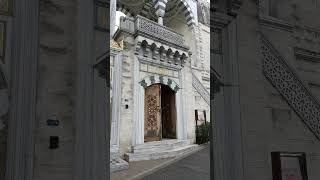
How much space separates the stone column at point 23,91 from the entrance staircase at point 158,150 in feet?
20.2

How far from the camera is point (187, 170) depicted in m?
6.92

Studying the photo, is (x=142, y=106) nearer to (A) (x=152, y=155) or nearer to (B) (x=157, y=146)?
(B) (x=157, y=146)

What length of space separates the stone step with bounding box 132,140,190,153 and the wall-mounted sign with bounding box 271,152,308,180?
225 inches

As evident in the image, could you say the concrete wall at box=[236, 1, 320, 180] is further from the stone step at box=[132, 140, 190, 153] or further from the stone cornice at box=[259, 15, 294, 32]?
the stone step at box=[132, 140, 190, 153]

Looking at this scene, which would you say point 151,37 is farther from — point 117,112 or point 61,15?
point 61,15

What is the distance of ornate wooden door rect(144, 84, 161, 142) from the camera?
9.59 meters

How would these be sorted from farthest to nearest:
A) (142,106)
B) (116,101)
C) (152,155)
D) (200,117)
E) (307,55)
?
(200,117)
(142,106)
(116,101)
(152,155)
(307,55)

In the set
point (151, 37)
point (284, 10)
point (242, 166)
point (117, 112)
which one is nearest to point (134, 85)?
point (117, 112)

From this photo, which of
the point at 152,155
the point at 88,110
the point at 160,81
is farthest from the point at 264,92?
the point at 160,81

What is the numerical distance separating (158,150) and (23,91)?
22.6 feet

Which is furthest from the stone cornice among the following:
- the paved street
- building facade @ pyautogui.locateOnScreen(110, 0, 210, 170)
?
building facade @ pyautogui.locateOnScreen(110, 0, 210, 170)

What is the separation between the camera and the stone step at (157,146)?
867cm

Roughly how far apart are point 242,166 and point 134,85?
21.6 ft

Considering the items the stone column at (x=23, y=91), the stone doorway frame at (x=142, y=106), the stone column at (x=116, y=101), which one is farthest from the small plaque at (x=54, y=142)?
the stone doorway frame at (x=142, y=106)
